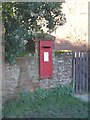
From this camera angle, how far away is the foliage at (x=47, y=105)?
8305 mm

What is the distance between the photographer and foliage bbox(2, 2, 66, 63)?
25.1 feet

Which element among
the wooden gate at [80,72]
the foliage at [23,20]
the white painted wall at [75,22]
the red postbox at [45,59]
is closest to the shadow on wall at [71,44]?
the white painted wall at [75,22]

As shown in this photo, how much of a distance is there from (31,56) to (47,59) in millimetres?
562

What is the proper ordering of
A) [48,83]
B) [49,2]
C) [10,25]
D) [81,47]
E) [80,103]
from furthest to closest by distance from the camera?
[81,47]
[48,83]
[80,103]
[10,25]
[49,2]

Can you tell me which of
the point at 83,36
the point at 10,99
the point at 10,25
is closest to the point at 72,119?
the point at 10,99

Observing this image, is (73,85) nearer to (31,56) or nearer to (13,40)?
(31,56)

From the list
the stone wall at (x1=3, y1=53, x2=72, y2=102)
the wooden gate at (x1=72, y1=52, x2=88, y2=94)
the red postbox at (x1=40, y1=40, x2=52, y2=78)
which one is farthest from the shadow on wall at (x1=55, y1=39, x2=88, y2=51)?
the stone wall at (x1=3, y1=53, x2=72, y2=102)

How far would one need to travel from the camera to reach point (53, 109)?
28.6 feet

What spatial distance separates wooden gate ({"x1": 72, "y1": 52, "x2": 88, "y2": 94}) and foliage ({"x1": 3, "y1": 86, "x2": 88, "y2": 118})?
1.85 feet

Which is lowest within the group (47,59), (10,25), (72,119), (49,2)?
(72,119)

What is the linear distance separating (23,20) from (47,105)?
Answer: 2546 mm

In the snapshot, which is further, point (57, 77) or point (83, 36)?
point (83, 36)

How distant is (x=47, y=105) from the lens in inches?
352

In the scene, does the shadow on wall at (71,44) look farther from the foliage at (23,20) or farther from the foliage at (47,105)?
the foliage at (23,20)
